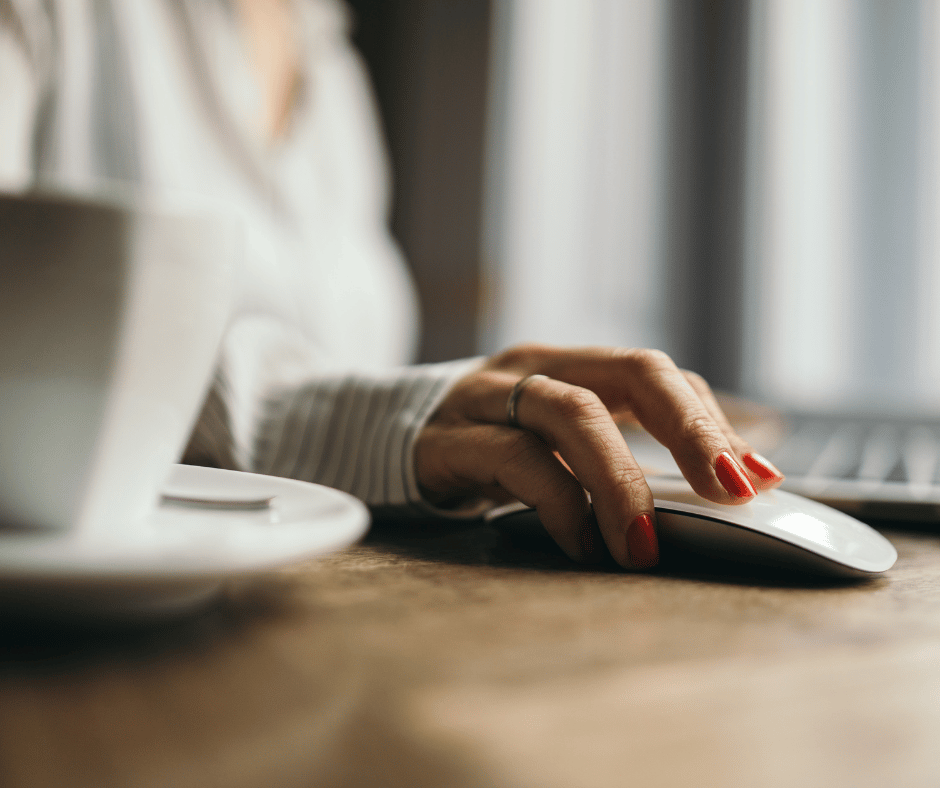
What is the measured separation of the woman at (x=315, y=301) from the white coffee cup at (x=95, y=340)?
0.03m

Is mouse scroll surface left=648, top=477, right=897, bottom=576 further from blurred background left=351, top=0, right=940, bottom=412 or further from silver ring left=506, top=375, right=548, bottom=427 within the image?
blurred background left=351, top=0, right=940, bottom=412

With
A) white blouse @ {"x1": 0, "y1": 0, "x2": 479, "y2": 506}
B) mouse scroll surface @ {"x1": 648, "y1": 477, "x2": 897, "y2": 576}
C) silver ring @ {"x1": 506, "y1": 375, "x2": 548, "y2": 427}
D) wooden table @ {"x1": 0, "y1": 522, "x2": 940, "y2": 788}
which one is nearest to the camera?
wooden table @ {"x1": 0, "y1": 522, "x2": 940, "y2": 788}

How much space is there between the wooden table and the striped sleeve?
186mm

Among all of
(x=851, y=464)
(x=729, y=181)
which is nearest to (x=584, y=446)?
(x=851, y=464)

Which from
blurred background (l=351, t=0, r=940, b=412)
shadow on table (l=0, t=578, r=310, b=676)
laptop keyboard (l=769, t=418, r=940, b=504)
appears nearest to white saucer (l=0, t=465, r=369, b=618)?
shadow on table (l=0, t=578, r=310, b=676)

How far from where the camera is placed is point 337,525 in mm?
218

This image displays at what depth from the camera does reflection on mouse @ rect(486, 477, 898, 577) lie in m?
0.31

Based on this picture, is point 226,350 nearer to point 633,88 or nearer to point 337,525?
point 337,525

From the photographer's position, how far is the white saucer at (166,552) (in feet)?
0.56

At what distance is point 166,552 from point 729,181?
2.10 m

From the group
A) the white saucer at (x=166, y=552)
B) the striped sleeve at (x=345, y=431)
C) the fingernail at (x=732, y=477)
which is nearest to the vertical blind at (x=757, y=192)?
the striped sleeve at (x=345, y=431)

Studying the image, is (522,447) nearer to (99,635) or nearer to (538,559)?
(538,559)

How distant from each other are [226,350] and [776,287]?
1787mm

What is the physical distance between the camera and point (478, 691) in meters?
0.18
